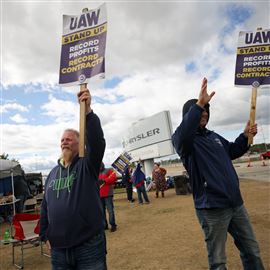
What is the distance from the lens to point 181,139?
8.93 ft

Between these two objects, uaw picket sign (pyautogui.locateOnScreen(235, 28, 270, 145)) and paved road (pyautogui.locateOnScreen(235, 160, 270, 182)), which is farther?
paved road (pyautogui.locateOnScreen(235, 160, 270, 182))

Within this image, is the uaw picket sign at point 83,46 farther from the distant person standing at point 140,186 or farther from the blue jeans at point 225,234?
the distant person standing at point 140,186

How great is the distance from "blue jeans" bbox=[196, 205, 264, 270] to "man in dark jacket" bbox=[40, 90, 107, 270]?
101cm

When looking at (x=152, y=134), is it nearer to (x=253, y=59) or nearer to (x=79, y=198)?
(x=253, y=59)

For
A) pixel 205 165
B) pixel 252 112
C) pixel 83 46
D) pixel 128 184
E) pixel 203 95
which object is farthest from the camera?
pixel 128 184

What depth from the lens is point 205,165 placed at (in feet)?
9.22

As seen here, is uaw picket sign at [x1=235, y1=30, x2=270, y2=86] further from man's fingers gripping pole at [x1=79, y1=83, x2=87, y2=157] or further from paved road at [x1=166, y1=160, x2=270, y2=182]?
paved road at [x1=166, y1=160, x2=270, y2=182]

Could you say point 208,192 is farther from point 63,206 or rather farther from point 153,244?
point 153,244

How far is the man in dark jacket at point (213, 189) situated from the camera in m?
2.69

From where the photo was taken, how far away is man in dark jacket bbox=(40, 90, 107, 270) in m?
2.36

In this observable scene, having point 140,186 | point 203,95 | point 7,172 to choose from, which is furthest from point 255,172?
point 203,95

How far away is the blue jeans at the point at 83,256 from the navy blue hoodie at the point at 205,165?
1050 mm

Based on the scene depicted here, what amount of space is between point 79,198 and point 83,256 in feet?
1.54

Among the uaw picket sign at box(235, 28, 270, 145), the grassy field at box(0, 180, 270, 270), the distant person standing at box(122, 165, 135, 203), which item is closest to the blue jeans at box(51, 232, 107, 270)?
the grassy field at box(0, 180, 270, 270)
